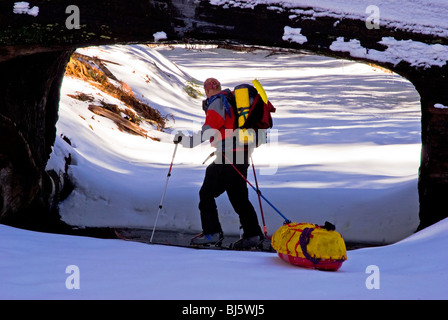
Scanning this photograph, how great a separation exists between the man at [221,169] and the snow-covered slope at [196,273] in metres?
1.19

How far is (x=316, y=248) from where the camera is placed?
5.46 metres

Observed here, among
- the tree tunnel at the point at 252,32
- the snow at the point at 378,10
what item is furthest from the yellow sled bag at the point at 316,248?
the snow at the point at 378,10

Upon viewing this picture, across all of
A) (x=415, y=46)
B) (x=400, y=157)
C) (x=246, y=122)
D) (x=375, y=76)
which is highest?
(x=415, y=46)

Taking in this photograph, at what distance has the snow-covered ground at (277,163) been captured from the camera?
9.25 meters

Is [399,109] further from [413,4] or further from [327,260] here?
[327,260]

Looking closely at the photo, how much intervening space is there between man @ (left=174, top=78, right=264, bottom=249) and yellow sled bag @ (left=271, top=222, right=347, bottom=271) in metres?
2.15

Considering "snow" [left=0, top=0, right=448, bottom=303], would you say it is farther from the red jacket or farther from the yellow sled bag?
the red jacket

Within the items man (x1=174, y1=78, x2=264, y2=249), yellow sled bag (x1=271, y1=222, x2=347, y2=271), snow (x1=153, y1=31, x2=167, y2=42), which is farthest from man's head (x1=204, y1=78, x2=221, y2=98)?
yellow sled bag (x1=271, y1=222, x2=347, y2=271)

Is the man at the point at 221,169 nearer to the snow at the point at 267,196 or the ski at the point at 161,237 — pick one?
the ski at the point at 161,237

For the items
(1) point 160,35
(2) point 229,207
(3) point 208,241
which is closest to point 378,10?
(1) point 160,35

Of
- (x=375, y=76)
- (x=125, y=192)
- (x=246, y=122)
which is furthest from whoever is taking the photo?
(x=375, y=76)

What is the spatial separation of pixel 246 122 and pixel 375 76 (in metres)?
24.4
